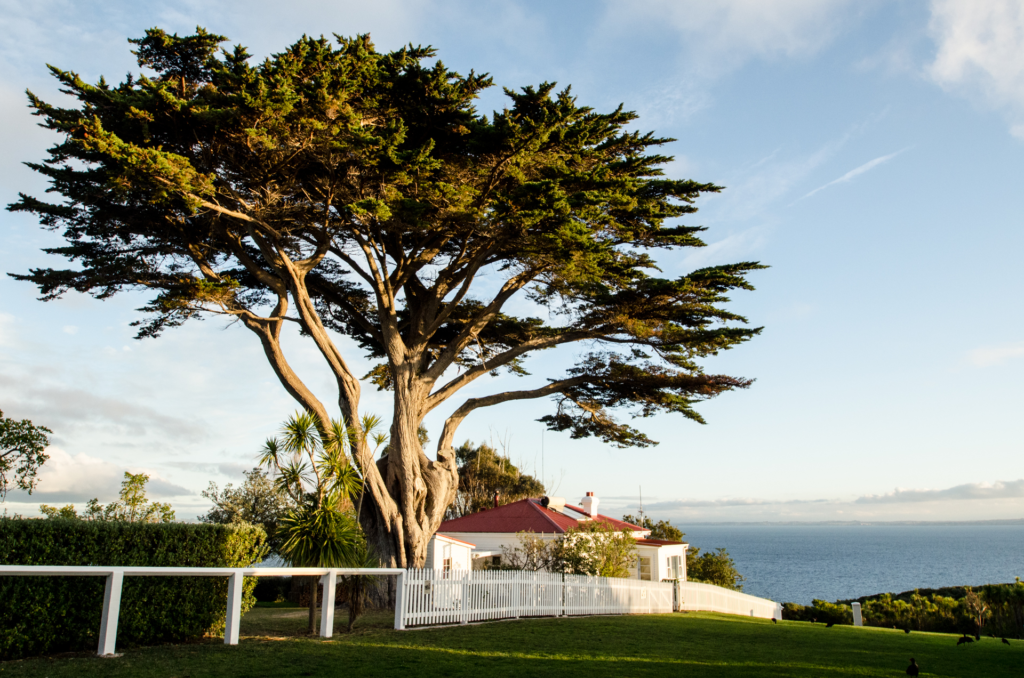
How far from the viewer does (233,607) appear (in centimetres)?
899

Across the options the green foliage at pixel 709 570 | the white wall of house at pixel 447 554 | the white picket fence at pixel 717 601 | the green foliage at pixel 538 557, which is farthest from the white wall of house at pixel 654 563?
the green foliage at pixel 709 570

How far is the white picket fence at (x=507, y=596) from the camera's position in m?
12.4

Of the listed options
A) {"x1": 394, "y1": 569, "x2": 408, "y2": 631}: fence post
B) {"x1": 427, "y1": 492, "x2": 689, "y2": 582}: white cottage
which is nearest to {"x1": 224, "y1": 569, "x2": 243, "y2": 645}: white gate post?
{"x1": 394, "y1": 569, "x2": 408, "y2": 631}: fence post

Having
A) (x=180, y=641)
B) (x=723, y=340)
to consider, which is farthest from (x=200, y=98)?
(x=723, y=340)

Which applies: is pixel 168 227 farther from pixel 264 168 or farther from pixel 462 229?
pixel 462 229

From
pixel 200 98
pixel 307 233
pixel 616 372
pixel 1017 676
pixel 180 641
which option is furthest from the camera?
pixel 616 372

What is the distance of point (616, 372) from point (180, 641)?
12996mm

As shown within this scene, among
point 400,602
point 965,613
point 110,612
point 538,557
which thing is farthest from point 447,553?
point 965,613

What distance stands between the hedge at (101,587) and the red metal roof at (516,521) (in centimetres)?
1521

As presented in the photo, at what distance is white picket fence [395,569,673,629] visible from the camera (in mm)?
12375

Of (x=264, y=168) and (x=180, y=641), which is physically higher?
(x=264, y=168)

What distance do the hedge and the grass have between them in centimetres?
37

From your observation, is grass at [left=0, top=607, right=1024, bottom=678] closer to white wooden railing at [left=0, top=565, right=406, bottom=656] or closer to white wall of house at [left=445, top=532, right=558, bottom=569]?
white wooden railing at [left=0, top=565, right=406, bottom=656]

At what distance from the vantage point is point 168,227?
16297mm
